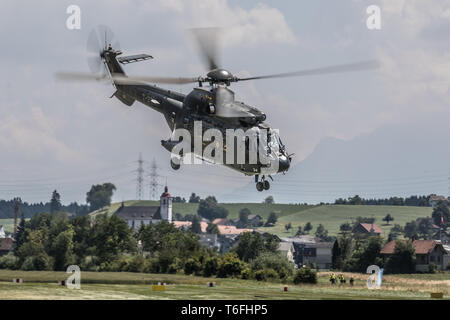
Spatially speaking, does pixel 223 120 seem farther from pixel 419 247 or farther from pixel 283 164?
pixel 419 247

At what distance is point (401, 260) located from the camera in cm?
12519

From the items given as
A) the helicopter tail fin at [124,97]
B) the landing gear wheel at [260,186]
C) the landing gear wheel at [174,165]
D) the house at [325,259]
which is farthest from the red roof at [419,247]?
the landing gear wheel at [260,186]

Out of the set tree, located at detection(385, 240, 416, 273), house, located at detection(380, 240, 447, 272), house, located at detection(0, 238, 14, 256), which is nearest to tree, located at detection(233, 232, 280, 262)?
tree, located at detection(385, 240, 416, 273)

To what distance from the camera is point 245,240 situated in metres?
118

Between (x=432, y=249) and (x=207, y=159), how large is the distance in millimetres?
88743

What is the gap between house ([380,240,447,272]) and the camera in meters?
127

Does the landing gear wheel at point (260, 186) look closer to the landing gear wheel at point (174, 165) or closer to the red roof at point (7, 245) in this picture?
the landing gear wheel at point (174, 165)

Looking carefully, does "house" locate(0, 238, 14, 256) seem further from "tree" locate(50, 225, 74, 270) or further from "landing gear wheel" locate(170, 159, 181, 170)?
"landing gear wheel" locate(170, 159, 181, 170)

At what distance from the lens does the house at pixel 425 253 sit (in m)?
127

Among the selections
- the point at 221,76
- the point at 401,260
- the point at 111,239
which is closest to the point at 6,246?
the point at 111,239

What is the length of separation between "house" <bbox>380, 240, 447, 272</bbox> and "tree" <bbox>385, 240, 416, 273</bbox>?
3.62 ft

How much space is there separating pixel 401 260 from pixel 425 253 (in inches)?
256
